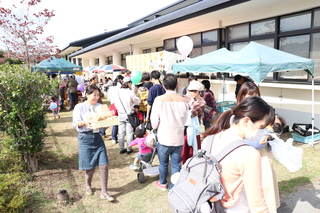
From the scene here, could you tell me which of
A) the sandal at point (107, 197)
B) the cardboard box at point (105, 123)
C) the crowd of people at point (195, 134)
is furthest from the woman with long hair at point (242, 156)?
the sandal at point (107, 197)

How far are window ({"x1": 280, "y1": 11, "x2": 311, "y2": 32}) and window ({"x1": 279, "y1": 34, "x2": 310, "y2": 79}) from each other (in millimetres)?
267

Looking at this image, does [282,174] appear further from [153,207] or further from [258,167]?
→ [258,167]

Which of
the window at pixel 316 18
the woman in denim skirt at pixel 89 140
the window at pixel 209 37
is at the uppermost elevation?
the window at pixel 209 37

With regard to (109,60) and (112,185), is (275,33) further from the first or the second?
(109,60)

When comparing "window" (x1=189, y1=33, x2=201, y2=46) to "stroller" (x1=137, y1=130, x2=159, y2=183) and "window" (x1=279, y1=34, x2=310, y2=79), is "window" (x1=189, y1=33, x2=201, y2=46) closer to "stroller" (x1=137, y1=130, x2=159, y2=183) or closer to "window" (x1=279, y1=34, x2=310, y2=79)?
"window" (x1=279, y1=34, x2=310, y2=79)

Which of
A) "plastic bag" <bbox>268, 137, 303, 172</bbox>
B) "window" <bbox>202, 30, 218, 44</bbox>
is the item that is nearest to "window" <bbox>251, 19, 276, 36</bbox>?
"window" <bbox>202, 30, 218, 44</bbox>

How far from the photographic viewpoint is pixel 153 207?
3279 mm

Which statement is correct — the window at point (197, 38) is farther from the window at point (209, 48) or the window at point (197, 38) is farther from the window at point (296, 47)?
the window at point (296, 47)

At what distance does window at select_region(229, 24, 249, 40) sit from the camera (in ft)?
26.2

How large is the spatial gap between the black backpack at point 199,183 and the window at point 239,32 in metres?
7.57


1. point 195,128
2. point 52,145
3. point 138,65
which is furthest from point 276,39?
point 52,145

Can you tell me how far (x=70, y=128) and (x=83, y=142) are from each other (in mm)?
5466

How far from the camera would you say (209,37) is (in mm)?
9586

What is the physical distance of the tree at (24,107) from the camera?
3725mm
